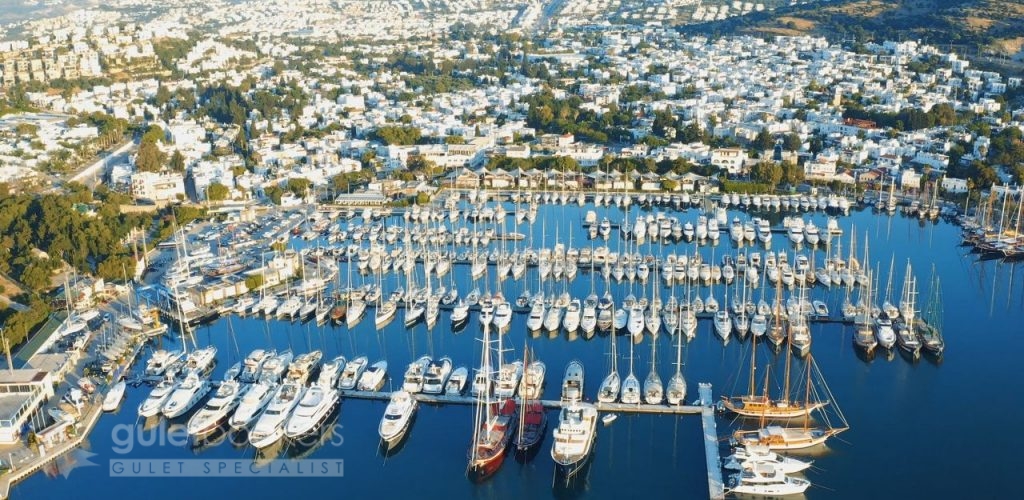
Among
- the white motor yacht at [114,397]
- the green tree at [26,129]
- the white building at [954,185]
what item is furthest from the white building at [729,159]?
the green tree at [26,129]

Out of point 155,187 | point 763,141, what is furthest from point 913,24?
point 155,187

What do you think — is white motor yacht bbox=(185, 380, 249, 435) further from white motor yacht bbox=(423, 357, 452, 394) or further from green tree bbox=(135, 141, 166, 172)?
green tree bbox=(135, 141, 166, 172)

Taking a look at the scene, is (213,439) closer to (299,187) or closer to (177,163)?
(299,187)

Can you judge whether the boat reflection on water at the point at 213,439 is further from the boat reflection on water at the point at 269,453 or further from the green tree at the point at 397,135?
the green tree at the point at 397,135

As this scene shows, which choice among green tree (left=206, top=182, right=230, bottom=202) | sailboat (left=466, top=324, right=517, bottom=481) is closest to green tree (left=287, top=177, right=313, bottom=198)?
green tree (left=206, top=182, right=230, bottom=202)

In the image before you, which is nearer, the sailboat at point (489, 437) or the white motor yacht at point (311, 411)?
the sailboat at point (489, 437)
